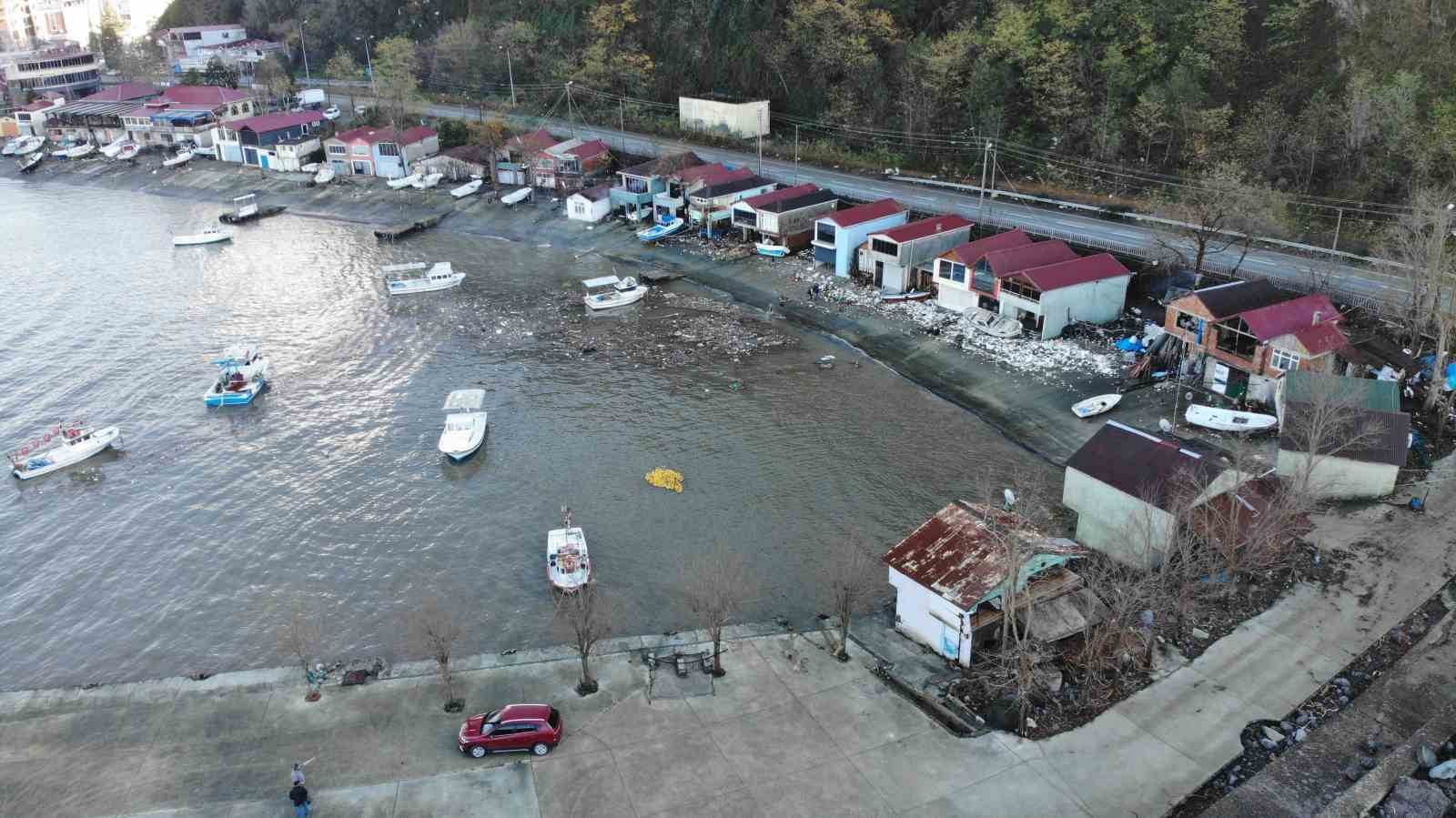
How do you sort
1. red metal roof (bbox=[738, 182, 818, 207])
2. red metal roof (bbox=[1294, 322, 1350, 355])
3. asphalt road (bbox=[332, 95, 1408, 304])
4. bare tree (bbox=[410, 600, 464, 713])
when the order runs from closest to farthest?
bare tree (bbox=[410, 600, 464, 713])
red metal roof (bbox=[1294, 322, 1350, 355])
asphalt road (bbox=[332, 95, 1408, 304])
red metal roof (bbox=[738, 182, 818, 207])

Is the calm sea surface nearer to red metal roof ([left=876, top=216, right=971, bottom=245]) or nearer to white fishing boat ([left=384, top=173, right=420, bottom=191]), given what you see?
red metal roof ([left=876, top=216, right=971, bottom=245])

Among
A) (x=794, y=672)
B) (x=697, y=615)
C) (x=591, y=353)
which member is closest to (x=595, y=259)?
(x=591, y=353)

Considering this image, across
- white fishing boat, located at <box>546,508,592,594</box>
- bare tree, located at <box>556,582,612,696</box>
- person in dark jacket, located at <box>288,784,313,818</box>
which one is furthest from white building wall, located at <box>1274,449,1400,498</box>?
person in dark jacket, located at <box>288,784,313,818</box>

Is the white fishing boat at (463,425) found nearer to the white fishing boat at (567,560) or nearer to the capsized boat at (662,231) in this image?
the white fishing boat at (567,560)

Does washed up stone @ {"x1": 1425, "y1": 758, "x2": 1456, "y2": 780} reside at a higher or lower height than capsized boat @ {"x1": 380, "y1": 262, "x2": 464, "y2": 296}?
lower

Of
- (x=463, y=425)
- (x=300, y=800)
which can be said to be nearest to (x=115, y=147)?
(x=463, y=425)

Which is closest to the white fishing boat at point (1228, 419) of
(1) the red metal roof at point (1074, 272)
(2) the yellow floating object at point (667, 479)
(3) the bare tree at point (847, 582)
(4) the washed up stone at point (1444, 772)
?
(1) the red metal roof at point (1074, 272)

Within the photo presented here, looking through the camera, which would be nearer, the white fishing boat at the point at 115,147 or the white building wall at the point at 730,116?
the white building wall at the point at 730,116
